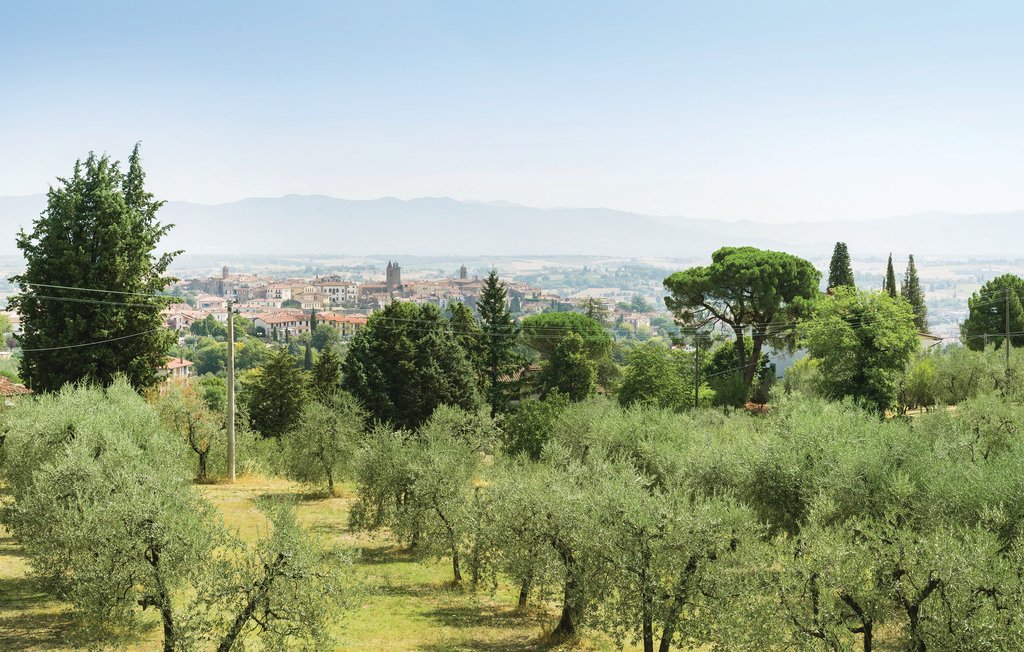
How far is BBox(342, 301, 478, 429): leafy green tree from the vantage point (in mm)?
50469

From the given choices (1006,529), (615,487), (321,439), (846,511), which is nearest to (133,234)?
(321,439)

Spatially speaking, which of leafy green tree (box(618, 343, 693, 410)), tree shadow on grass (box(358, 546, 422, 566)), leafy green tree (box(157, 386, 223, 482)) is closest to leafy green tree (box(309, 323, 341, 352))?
leafy green tree (box(618, 343, 693, 410))

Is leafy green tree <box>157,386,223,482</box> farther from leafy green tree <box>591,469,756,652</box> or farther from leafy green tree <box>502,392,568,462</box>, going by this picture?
leafy green tree <box>591,469,756,652</box>

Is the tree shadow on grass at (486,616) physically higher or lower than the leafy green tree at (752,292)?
lower

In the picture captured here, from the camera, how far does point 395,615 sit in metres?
20.4

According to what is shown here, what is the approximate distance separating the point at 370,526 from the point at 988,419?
926 inches

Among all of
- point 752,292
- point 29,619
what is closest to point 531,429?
point 752,292

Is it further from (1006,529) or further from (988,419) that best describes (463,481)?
(988,419)

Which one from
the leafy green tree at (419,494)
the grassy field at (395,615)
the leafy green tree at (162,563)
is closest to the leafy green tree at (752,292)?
the leafy green tree at (419,494)

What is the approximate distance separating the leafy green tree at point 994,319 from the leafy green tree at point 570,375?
31502 millimetres

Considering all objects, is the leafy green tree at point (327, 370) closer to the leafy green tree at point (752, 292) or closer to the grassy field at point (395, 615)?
the leafy green tree at point (752, 292)

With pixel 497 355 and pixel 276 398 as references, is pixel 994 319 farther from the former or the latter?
pixel 276 398

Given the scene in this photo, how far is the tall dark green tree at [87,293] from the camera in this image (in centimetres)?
3478

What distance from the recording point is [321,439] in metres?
35.8
